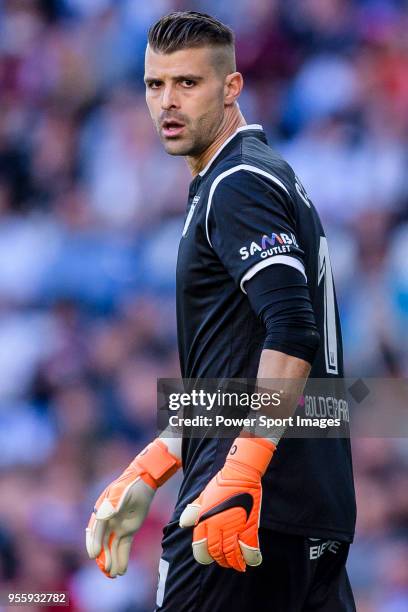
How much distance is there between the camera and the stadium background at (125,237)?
222 inches

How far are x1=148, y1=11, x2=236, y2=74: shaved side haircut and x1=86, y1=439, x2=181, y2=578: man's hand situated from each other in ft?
3.67

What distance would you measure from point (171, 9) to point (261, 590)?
467cm

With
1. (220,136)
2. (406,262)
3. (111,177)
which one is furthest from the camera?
(111,177)

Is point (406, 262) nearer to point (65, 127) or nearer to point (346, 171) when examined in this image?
point (346, 171)

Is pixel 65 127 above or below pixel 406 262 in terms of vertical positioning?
above

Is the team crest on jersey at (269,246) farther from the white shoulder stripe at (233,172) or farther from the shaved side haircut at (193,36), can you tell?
the shaved side haircut at (193,36)

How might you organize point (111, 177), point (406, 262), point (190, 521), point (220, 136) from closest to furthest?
point (190, 521)
point (220, 136)
point (406, 262)
point (111, 177)

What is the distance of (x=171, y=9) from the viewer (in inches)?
264

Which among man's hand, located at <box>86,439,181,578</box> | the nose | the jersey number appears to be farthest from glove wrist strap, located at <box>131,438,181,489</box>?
the nose

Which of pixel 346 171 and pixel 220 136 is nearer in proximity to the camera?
pixel 220 136

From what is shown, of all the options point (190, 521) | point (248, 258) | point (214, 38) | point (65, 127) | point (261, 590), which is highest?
point (65, 127)

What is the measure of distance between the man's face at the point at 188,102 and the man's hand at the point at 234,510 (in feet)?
2.92

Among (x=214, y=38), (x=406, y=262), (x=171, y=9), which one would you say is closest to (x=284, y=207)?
(x=214, y=38)
